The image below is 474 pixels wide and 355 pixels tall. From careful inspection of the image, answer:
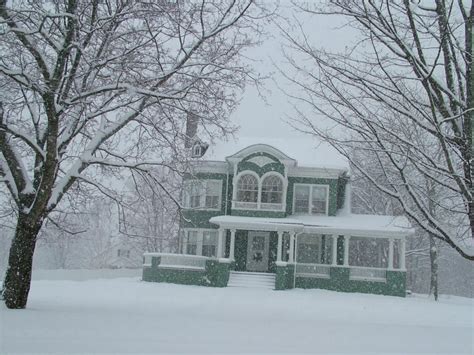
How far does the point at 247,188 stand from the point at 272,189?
129 cm

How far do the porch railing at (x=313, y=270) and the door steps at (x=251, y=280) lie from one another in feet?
4.94

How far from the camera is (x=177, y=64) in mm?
10211

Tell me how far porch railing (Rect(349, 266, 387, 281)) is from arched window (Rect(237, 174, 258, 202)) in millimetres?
6120

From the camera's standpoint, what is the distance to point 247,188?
25.6 meters

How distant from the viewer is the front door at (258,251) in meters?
25.7

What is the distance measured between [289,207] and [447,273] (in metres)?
34.3

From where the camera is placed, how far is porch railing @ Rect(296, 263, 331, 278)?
2478cm

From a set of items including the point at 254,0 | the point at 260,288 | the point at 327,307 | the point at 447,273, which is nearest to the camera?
the point at 254,0

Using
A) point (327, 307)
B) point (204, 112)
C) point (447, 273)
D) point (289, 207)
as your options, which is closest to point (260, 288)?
point (289, 207)

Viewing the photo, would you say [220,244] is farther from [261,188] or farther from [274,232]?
[261,188]

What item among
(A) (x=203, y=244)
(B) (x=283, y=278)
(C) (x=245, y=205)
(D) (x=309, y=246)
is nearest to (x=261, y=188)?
(C) (x=245, y=205)

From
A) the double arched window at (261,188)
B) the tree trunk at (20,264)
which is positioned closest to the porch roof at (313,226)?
the double arched window at (261,188)

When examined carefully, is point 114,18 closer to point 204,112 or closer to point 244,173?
point 204,112

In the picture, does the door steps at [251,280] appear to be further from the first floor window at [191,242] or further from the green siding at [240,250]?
the first floor window at [191,242]
